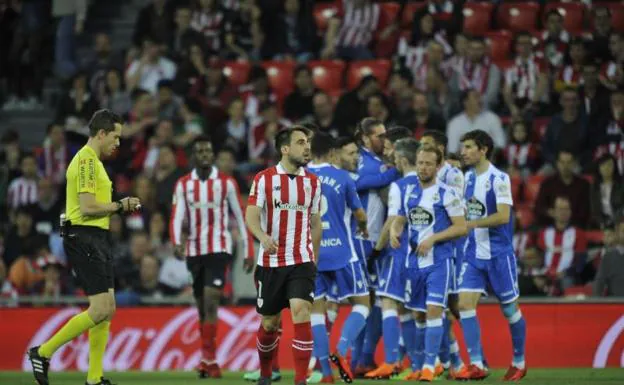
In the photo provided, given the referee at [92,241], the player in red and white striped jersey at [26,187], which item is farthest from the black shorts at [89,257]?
the player in red and white striped jersey at [26,187]

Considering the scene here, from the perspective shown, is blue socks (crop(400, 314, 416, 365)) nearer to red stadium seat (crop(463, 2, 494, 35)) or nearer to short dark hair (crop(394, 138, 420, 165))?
short dark hair (crop(394, 138, 420, 165))

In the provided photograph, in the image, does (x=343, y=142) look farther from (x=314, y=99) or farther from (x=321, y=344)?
(x=314, y=99)

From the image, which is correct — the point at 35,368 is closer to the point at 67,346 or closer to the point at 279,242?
the point at 279,242

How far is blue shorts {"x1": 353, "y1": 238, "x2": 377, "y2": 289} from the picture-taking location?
42.8 feet

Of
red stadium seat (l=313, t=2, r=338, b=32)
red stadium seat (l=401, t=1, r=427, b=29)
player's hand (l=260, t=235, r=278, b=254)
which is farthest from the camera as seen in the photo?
red stadium seat (l=313, t=2, r=338, b=32)

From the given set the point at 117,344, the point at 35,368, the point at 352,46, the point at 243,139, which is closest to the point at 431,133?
the point at 35,368

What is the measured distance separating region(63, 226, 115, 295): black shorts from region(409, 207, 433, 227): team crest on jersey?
9.57 feet

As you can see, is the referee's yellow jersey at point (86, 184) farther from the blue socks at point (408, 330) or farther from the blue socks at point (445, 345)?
the blue socks at point (445, 345)

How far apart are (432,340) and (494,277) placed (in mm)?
955

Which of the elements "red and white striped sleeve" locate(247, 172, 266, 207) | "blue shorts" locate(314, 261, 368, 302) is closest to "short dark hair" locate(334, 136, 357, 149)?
"blue shorts" locate(314, 261, 368, 302)

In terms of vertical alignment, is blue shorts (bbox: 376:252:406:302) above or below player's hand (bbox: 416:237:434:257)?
below

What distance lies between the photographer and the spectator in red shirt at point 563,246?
1638 cm

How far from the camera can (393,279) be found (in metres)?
12.9

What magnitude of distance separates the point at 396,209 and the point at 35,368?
11.9ft
